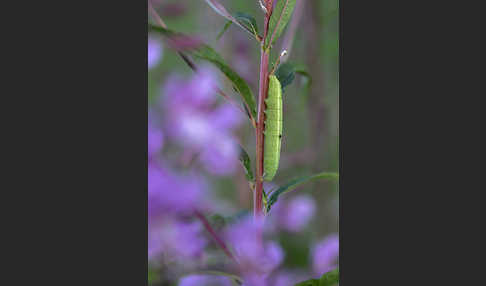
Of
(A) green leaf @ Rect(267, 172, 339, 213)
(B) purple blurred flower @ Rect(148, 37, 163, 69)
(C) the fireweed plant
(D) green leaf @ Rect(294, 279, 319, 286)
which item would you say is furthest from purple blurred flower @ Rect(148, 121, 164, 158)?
(D) green leaf @ Rect(294, 279, 319, 286)

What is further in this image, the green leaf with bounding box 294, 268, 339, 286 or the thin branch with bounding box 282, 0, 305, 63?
the thin branch with bounding box 282, 0, 305, 63

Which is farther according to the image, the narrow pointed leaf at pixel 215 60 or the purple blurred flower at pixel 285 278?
the purple blurred flower at pixel 285 278

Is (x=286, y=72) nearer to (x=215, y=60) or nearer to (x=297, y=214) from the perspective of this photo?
(x=215, y=60)

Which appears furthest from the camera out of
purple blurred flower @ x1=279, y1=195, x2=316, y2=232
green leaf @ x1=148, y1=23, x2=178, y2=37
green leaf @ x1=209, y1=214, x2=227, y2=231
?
purple blurred flower @ x1=279, y1=195, x2=316, y2=232

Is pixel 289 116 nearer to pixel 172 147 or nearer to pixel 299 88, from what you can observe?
pixel 299 88

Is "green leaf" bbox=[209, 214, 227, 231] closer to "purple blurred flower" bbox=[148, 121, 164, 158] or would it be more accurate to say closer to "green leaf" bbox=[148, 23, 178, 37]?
"purple blurred flower" bbox=[148, 121, 164, 158]

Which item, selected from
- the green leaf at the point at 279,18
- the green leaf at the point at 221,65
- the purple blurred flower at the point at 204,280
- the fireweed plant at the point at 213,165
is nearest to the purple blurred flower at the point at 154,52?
the fireweed plant at the point at 213,165

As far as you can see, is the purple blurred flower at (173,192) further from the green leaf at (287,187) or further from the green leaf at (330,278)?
the green leaf at (330,278)
